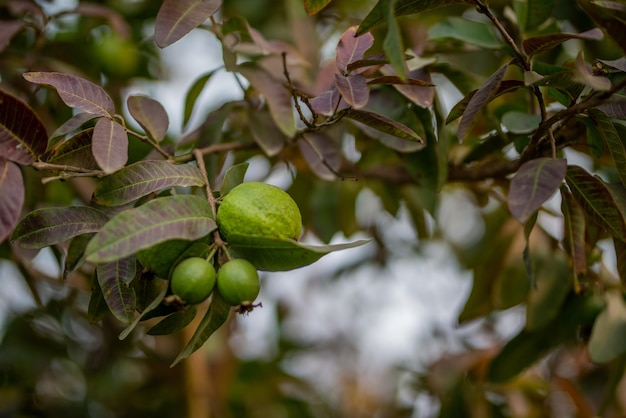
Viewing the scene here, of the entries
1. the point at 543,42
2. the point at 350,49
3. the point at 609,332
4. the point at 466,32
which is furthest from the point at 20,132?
the point at 609,332

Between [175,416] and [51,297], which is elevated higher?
[51,297]

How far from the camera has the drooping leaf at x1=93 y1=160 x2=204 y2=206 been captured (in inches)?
28.2

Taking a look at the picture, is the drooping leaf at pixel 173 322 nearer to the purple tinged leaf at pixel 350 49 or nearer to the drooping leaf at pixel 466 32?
the purple tinged leaf at pixel 350 49

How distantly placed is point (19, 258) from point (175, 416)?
0.99 m

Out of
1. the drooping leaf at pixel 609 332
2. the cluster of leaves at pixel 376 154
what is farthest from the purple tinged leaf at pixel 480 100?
the drooping leaf at pixel 609 332

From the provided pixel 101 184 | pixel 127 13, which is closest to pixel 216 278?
pixel 101 184

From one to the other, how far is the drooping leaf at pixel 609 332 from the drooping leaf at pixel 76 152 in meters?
0.97

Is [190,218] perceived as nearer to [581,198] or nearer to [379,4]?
[379,4]

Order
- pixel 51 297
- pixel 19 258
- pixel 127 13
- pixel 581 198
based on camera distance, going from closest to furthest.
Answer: pixel 581 198, pixel 19 258, pixel 127 13, pixel 51 297

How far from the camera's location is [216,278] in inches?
26.3

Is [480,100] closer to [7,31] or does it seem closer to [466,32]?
[466,32]

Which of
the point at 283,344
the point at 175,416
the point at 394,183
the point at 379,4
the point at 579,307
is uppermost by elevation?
the point at 379,4

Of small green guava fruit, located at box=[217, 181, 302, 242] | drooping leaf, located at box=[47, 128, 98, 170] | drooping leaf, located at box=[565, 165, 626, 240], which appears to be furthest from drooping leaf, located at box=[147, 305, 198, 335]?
drooping leaf, located at box=[565, 165, 626, 240]

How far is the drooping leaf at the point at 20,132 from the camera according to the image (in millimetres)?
717
